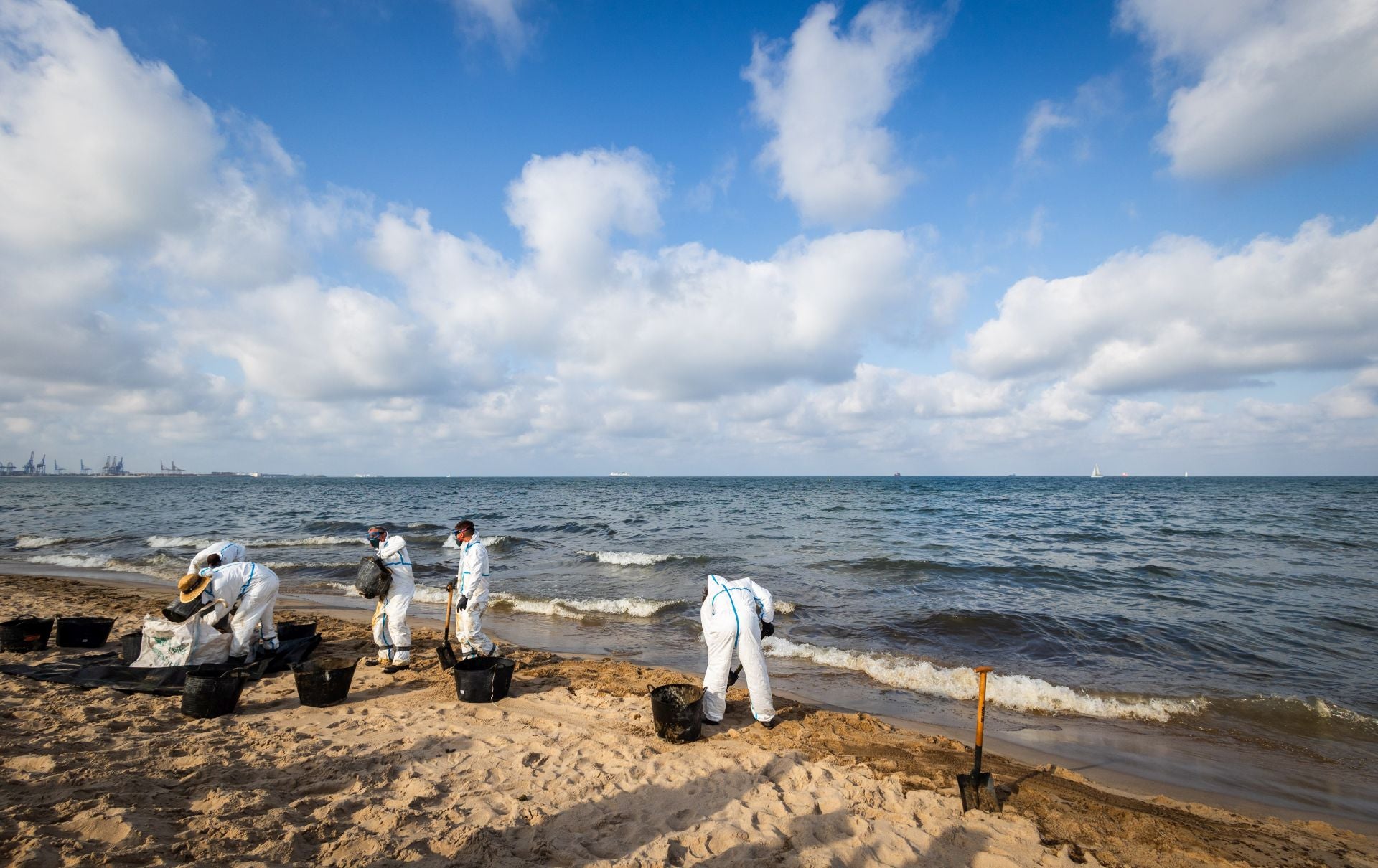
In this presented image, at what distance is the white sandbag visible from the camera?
7059mm

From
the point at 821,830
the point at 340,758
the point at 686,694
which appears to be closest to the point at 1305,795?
the point at 821,830

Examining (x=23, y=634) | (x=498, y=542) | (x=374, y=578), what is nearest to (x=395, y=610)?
(x=374, y=578)

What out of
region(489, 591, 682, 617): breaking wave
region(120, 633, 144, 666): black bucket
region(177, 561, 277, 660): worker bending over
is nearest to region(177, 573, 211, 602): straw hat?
region(177, 561, 277, 660): worker bending over

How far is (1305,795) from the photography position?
19.0 feet

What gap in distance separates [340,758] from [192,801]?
3.62 feet

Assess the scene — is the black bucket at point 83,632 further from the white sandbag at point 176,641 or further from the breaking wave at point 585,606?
the breaking wave at point 585,606

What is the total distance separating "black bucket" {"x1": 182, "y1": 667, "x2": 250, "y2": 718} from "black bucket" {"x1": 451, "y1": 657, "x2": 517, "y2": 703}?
86.6 inches

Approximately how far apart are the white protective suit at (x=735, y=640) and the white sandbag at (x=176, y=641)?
6.15 meters

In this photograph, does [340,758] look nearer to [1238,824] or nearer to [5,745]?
[5,745]

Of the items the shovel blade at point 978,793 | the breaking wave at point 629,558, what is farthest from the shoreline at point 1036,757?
the breaking wave at point 629,558

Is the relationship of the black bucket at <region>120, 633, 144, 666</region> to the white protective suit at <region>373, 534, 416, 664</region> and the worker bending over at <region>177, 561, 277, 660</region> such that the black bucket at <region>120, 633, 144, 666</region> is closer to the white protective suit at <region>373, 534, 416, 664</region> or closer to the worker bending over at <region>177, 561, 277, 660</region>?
the worker bending over at <region>177, 561, 277, 660</region>

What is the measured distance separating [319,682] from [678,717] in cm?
406

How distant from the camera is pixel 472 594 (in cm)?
817

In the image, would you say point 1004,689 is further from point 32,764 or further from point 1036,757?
point 32,764
